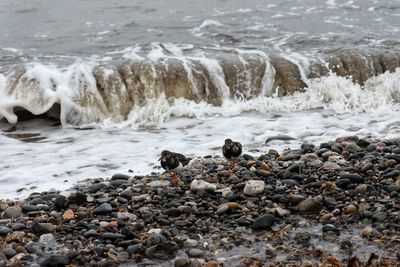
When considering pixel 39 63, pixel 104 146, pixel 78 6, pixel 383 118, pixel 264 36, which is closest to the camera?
pixel 104 146

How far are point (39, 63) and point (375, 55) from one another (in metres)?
5.62

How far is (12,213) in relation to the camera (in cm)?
524

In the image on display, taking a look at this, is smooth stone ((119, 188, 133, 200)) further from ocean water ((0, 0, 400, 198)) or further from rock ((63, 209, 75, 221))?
ocean water ((0, 0, 400, 198))

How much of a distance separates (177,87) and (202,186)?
490cm

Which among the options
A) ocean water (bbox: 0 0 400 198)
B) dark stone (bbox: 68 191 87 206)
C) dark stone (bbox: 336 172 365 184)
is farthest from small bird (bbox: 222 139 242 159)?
dark stone (bbox: 68 191 87 206)

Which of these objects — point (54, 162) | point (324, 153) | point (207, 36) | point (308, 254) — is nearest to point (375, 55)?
point (207, 36)

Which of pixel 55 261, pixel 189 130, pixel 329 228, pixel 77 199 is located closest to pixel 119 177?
pixel 77 199

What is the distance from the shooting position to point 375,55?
11.4 meters

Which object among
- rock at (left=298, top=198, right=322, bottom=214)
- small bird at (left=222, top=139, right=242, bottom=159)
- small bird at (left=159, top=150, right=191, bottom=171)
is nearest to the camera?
rock at (left=298, top=198, right=322, bottom=214)

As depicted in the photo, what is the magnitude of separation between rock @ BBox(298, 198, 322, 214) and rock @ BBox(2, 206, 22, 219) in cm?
218

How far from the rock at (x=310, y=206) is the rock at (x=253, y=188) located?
43cm

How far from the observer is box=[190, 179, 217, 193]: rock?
5.54 meters

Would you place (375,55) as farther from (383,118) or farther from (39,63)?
(39,63)

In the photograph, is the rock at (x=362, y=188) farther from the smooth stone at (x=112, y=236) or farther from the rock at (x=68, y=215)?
the rock at (x=68, y=215)
